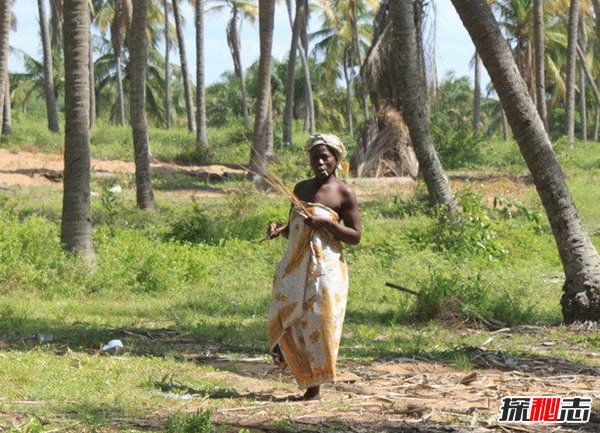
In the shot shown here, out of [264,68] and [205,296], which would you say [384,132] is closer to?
[264,68]

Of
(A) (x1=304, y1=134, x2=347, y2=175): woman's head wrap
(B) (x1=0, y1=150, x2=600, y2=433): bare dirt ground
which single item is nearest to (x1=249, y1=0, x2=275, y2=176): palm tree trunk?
(B) (x1=0, y1=150, x2=600, y2=433): bare dirt ground

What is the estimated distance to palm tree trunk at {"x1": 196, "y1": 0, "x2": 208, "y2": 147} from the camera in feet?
92.3

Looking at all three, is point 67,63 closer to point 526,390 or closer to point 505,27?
point 526,390

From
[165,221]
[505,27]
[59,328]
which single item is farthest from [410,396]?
[505,27]

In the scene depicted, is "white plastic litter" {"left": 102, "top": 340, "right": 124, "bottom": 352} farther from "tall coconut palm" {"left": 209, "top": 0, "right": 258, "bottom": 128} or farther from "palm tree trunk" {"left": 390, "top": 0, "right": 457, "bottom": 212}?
"tall coconut palm" {"left": 209, "top": 0, "right": 258, "bottom": 128}

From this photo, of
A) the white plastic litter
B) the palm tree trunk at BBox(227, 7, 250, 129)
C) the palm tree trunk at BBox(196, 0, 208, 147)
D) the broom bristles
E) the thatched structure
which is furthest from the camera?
the palm tree trunk at BBox(227, 7, 250, 129)

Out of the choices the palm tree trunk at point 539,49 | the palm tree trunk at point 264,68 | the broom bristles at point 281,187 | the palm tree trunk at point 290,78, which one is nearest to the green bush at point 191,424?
the broom bristles at point 281,187

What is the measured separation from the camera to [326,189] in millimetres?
6953

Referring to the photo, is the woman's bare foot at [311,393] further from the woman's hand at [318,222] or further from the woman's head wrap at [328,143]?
the woman's head wrap at [328,143]

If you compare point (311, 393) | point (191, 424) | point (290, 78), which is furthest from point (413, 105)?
point (290, 78)

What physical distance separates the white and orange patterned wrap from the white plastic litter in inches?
75.1

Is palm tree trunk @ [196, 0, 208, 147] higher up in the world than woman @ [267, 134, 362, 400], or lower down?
higher up

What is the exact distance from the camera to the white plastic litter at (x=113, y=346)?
836cm

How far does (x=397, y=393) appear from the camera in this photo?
708cm
